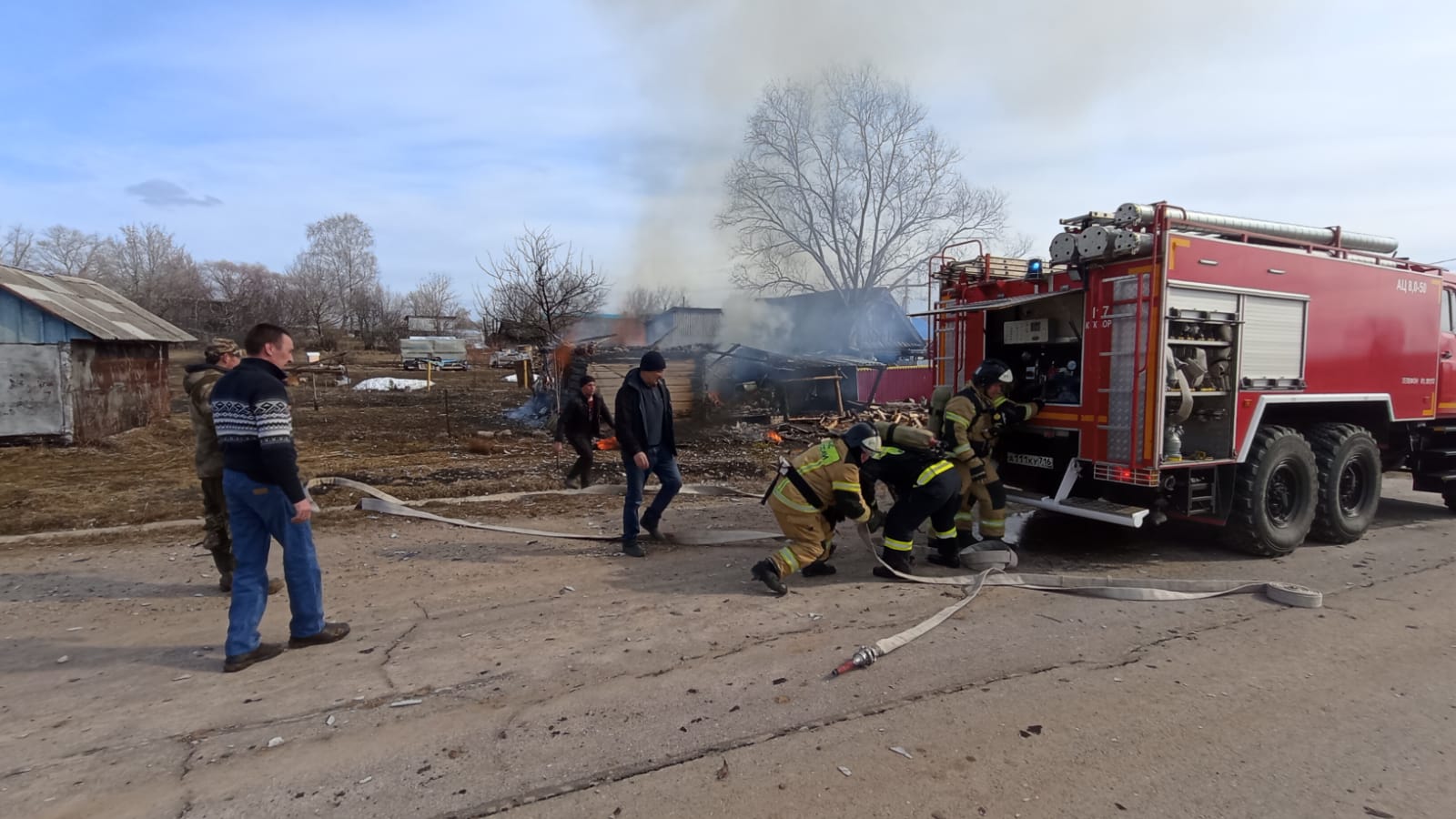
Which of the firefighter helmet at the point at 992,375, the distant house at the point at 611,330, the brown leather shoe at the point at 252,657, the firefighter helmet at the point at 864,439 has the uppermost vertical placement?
the distant house at the point at 611,330

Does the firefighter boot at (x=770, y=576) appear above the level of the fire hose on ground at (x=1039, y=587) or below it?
above

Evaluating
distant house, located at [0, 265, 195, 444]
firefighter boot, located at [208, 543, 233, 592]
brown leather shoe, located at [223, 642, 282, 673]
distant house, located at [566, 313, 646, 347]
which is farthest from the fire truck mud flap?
distant house, located at [0, 265, 195, 444]

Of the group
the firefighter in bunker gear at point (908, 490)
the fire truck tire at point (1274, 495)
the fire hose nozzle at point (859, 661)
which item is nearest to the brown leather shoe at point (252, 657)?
the fire hose nozzle at point (859, 661)

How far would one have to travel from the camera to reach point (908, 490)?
5.52 meters

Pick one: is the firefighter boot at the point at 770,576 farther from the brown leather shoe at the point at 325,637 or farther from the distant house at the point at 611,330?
the distant house at the point at 611,330

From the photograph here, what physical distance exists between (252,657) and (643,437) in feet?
9.88

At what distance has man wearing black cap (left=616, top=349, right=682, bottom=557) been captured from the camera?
19.6ft

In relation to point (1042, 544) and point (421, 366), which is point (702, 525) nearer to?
point (1042, 544)

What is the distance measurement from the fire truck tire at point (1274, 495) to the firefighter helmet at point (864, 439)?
3.17 meters

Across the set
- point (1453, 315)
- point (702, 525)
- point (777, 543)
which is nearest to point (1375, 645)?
point (777, 543)

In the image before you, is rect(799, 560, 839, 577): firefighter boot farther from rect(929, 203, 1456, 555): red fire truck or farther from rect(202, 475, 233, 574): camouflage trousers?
rect(202, 475, 233, 574): camouflage trousers

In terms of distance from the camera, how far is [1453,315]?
7.64 meters

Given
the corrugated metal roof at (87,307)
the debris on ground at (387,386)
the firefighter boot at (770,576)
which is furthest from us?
the debris on ground at (387,386)

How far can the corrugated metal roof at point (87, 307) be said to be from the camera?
1241 centimetres
